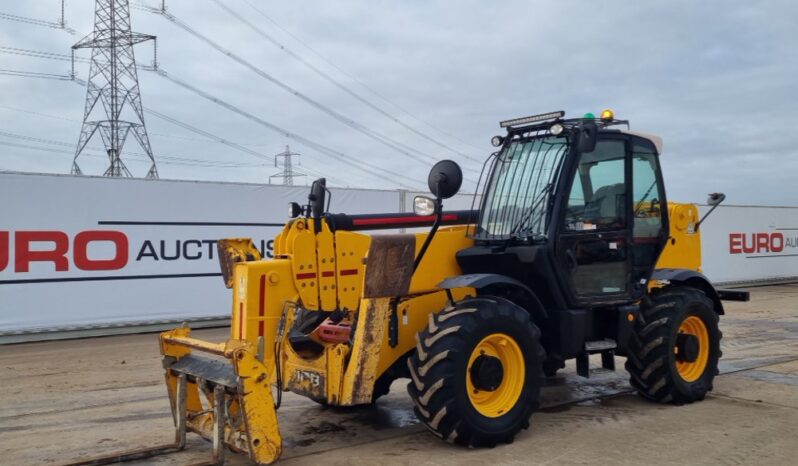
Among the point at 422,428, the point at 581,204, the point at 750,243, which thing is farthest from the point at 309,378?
the point at 750,243

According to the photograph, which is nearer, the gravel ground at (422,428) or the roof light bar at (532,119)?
the gravel ground at (422,428)

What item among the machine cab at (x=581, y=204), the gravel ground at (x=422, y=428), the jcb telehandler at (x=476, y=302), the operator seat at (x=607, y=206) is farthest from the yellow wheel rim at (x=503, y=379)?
the operator seat at (x=607, y=206)

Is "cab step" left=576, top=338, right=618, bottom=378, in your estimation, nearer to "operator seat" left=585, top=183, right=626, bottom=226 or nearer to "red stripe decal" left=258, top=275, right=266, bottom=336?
"operator seat" left=585, top=183, right=626, bottom=226

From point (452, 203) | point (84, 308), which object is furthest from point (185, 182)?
point (452, 203)

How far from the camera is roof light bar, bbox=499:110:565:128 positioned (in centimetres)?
620

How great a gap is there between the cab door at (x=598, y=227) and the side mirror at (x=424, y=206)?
1140mm

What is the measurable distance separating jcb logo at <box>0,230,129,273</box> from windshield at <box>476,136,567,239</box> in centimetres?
840

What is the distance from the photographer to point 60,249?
12.2 metres

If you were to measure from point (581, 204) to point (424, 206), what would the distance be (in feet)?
4.89

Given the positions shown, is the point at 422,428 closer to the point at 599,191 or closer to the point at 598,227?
the point at 598,227

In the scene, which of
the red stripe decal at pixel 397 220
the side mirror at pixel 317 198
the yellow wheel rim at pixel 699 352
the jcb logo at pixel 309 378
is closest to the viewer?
the jcb logo at pixel 309 378

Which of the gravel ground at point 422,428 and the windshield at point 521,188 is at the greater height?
the windshield at point 521,188

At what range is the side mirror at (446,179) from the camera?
5637 millimetres

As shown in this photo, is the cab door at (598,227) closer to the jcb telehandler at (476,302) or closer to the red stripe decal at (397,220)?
the jcb telehandler at (476,302)
